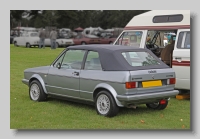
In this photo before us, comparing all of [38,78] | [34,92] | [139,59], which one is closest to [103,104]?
[139,59]

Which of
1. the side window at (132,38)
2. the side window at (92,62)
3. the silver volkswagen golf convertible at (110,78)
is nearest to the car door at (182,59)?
the side window at (132,38)

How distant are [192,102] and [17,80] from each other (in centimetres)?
701

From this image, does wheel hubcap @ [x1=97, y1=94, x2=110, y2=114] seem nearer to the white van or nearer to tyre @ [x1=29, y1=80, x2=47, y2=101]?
tyre @ [x1=29, y1=80, x2=47, y2=101]

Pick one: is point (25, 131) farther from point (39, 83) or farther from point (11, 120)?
point (39, 83)

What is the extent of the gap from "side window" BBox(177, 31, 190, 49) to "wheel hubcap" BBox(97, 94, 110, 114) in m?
3.48

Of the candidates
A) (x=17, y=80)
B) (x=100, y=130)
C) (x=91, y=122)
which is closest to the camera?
(x=100, y=130)

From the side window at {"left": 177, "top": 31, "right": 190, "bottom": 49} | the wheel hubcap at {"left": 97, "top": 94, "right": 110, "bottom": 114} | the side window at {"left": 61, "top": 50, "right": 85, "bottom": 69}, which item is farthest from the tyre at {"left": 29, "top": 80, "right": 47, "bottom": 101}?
the side window at {"left": 177, "top": 31, "right": 190, "bottom": 49}

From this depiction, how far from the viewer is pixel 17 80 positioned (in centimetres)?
1400

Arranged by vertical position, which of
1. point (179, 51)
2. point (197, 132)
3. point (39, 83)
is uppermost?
point (179, 51)

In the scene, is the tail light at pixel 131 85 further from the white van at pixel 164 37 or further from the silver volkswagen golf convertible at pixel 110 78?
the white van at pixel 164 37

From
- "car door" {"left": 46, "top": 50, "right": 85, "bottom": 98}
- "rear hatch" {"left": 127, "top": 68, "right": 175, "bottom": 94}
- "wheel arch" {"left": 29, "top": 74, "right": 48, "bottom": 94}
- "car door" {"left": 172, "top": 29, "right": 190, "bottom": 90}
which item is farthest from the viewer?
"car door" {"left": 172, "top": 29, "right": 190, "bottom": 90}

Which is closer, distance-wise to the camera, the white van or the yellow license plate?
the yellow license plate

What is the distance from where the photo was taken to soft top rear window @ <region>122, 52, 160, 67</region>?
853 cm

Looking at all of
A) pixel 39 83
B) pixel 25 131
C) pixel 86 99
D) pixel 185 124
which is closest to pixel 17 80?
pixel 39 83
